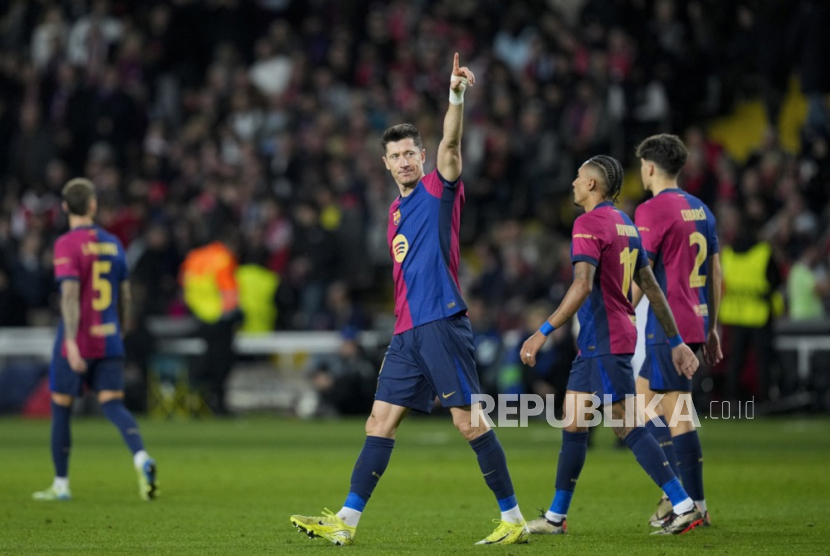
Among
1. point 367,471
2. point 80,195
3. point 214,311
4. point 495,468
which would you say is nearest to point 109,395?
point 80,195

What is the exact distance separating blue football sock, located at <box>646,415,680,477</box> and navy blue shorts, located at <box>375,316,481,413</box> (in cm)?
168

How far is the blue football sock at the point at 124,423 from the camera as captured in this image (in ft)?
37.1

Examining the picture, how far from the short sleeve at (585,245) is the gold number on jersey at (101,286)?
4568 mm

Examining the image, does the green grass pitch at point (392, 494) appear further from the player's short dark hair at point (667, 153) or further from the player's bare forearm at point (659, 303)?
the player's short dark hair at point (667, 153)

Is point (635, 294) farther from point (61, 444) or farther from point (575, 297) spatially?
point (61, 444)

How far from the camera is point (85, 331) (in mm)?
11492

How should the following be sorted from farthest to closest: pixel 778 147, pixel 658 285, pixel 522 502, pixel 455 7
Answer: pixel 455 7 < pixel 778 147 < pixel 522 502 < pixel 658 285

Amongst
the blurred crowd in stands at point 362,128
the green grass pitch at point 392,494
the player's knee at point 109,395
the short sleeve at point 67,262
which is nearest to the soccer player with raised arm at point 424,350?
the green grass pitch at point 392,494

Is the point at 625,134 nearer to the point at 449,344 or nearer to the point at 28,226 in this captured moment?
the point at 28,226

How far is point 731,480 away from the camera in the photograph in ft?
40.8

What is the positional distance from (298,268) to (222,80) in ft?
Result: 17.4

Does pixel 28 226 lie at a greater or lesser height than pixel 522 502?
greater

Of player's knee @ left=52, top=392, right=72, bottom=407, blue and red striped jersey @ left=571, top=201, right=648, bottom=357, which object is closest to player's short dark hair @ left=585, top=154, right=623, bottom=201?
blue and red striped jersey @ left=571, top=201, right=648, bottom=357

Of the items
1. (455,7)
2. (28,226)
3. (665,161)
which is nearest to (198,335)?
(28,226)
